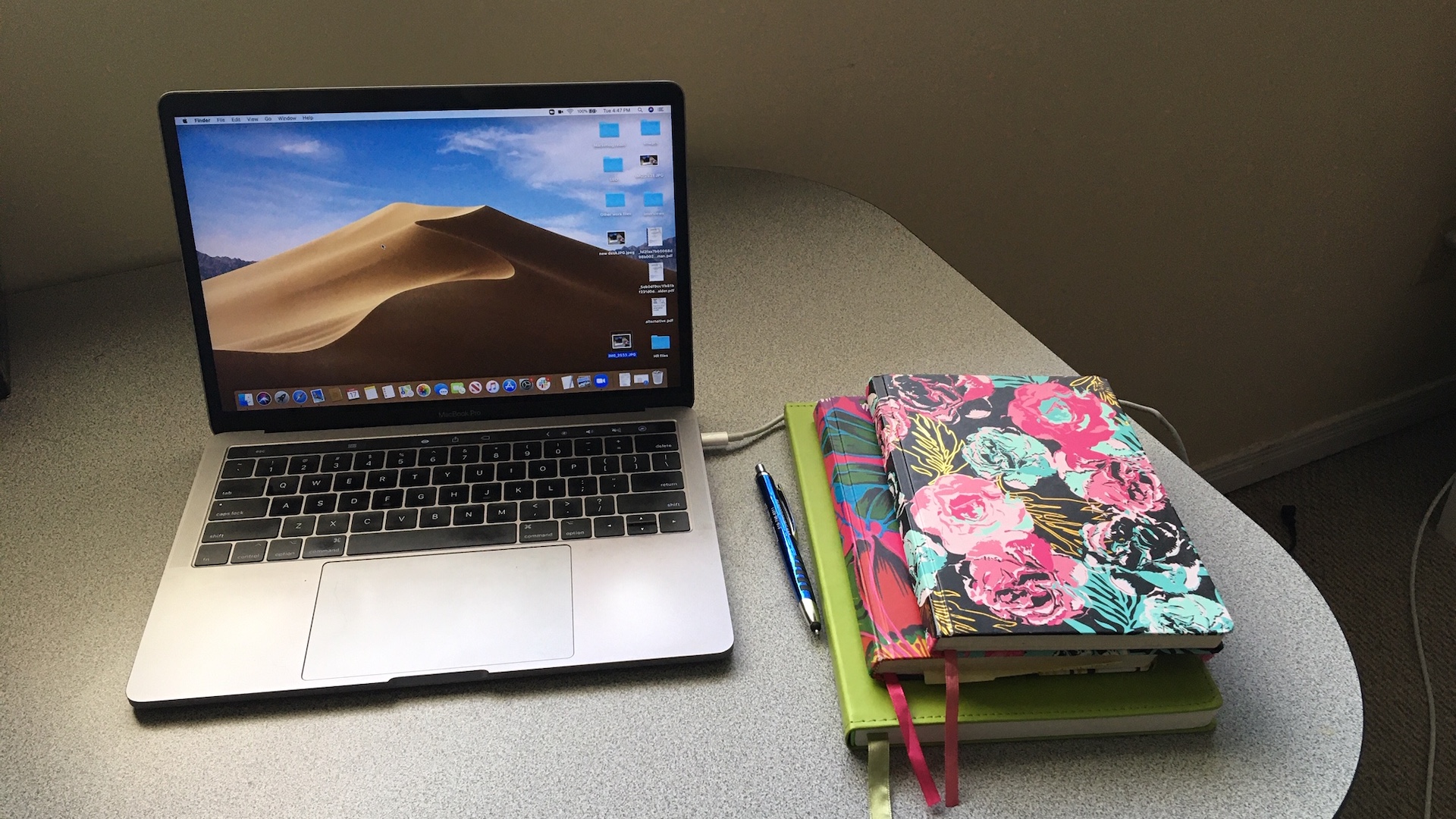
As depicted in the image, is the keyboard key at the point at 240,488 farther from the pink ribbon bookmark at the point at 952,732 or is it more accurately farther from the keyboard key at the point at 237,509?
the pink ribbon bookmark at the point at 952,732

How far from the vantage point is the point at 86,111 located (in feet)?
3.09

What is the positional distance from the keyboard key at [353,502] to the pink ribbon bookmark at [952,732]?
16.3 inches

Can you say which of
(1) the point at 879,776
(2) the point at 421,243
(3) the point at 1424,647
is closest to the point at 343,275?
(2) the point at 421,243

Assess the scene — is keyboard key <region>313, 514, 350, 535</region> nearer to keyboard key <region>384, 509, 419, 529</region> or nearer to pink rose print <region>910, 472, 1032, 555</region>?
keyboard key <region>384, 509, 419, 529</region>

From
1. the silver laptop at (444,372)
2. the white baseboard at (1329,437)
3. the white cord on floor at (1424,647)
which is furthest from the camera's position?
the white baseboard at (1329,437)

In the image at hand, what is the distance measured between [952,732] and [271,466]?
0.51 m

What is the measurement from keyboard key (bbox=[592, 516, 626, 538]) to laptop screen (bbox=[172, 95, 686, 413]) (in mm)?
131

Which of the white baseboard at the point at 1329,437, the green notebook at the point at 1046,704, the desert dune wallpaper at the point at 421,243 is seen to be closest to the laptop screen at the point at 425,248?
the desert dune wallpaper at the point at 421,243

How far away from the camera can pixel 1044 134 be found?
1.35 metres

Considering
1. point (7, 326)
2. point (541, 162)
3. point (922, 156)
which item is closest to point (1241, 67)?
point (922, 156)

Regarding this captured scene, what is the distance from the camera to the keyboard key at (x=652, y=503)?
711mm

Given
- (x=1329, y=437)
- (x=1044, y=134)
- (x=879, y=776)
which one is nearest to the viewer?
(x=879, y=776)

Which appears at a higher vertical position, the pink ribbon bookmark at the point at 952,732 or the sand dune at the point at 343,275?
the sand dune at the point at 343,275

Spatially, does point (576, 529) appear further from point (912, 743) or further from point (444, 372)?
point (912, 743)
